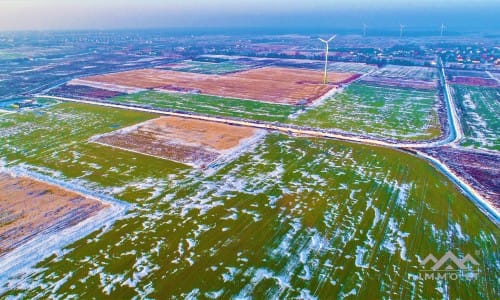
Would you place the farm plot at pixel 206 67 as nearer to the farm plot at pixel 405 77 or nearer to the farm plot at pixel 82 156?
the farm plot at pixel 405 77

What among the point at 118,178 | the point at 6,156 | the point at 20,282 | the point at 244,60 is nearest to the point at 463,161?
the point at 118,178

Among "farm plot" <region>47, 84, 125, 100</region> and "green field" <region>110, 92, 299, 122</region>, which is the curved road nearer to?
"green field" <region>110, 92, 299, 122</region>

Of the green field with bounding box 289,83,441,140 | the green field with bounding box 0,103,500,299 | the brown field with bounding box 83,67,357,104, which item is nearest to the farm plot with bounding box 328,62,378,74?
the brown field with bounding box 83,67,357,104

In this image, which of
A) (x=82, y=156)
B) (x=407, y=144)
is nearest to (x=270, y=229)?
(x=82, y=156)

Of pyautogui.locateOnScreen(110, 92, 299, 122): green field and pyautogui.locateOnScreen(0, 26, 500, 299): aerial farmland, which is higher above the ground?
pyautogui.locateOnScreen(110, 92, 299, 122): green field

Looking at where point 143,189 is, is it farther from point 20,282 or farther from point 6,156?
point 6,156

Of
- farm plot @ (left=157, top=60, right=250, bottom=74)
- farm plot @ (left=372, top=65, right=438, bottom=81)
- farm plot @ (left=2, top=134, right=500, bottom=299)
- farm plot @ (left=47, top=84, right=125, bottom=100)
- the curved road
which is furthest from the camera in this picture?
farm plot @ (left=157, top=60, right=250, bottom=74)

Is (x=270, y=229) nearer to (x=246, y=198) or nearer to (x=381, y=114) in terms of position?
(x=246, y=198)
